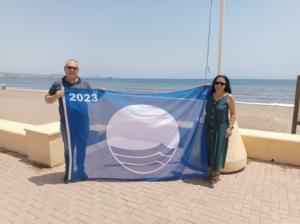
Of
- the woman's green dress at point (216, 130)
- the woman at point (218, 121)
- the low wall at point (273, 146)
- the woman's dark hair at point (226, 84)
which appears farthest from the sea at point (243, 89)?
the low wall at point (273, 146)

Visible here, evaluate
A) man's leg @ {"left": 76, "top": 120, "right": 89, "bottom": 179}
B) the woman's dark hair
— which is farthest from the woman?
man's leg @ {"left": 76, "top": 120, "right": 89, "bottom": 179}

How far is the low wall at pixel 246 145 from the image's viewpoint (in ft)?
13.4

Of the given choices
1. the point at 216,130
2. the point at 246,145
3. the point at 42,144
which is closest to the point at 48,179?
the point at 42,144

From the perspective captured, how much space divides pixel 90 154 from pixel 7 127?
8.59 feet

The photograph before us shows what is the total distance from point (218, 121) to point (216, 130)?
0.15 metres

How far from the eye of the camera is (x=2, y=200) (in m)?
3.04

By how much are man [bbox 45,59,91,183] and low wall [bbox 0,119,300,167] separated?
2.23ft

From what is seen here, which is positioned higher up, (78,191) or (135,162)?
(135,162)

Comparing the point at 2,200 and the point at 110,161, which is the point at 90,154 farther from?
the point at 2,200

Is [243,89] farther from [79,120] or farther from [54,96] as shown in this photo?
[54,96]

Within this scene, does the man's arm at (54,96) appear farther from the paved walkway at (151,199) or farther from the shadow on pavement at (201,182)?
the shadow on pavement at (201,182)

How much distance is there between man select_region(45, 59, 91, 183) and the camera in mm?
3338

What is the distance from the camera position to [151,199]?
3.10 metres

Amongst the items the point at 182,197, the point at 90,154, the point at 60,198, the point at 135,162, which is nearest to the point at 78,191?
the point at 60,198
